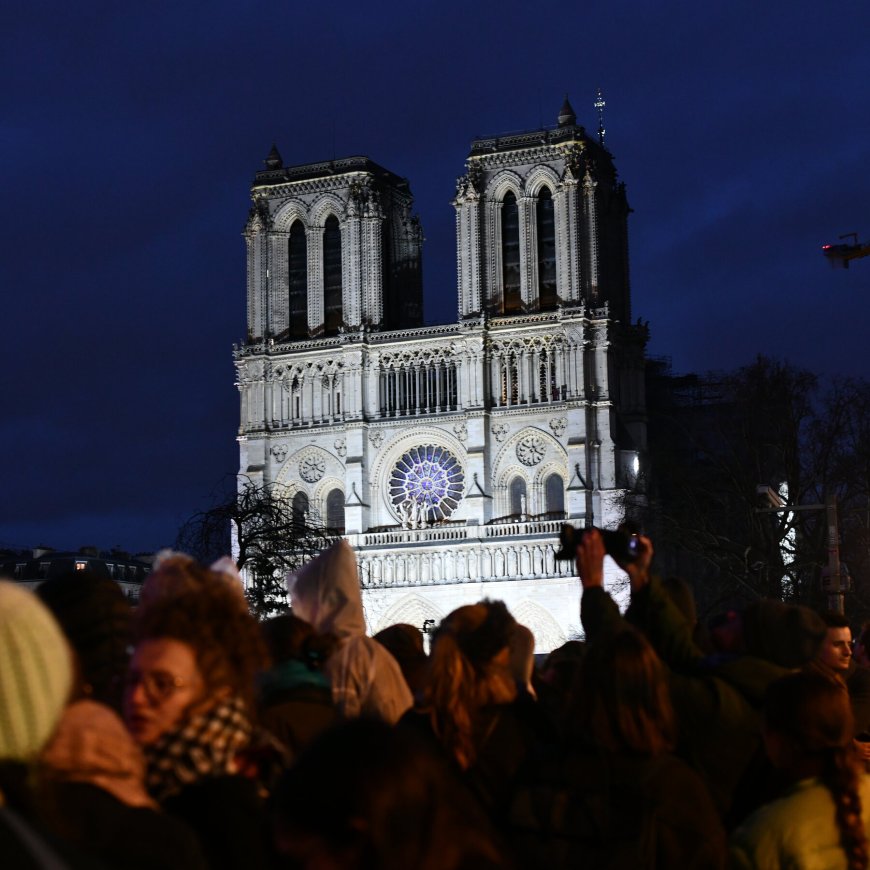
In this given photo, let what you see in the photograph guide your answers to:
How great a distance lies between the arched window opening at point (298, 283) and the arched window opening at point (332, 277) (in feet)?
2.15

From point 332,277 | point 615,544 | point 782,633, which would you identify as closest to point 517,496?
point 332,277

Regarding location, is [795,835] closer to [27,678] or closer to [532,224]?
[27,678]

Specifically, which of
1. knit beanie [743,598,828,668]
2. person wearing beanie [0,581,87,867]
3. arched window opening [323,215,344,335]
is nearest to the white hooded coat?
knit beanie [743,598,828,668]

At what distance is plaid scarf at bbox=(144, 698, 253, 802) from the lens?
320 cm

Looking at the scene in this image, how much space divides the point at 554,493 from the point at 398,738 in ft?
141

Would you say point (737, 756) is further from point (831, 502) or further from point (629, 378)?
point (629, 378)

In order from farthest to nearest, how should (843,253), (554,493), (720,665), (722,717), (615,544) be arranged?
(554,493) < (843,253) < (615,544) < (720,665) < (722,717)

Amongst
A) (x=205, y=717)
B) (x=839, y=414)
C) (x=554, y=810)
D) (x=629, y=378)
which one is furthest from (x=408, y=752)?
(x=629, y=378)

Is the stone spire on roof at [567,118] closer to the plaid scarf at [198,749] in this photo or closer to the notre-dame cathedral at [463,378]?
the notre-dame cathedral at [463,378]

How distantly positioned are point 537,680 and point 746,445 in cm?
2677

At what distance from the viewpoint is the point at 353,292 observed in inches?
1886

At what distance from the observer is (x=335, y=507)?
47.9 metres

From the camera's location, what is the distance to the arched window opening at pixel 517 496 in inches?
1796

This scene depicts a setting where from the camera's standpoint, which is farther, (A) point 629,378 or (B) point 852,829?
(A) point 629,378
